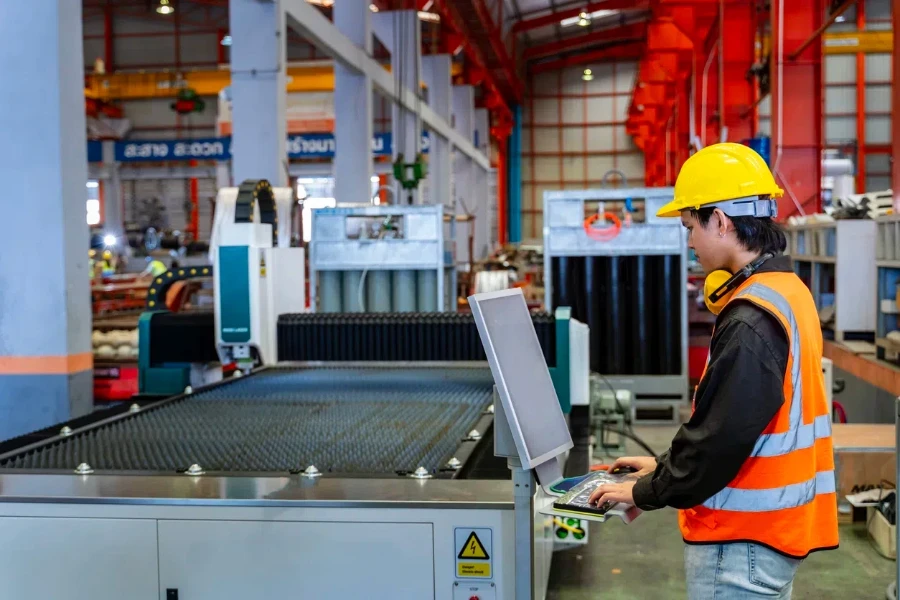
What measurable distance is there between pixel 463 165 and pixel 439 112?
4147 millimetres

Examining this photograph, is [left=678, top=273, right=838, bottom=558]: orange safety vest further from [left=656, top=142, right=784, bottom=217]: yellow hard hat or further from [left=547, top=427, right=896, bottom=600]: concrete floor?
[left=547, top=427, right=896, bottom=600]: concrete floor

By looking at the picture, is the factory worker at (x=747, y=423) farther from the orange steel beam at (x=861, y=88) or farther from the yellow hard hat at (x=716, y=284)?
the orange steel beam at (x=861, y=88)

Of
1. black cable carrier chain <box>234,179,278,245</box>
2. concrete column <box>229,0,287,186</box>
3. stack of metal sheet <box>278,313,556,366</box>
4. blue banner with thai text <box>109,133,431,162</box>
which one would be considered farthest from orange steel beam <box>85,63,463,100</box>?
stack of metal sheet <box>278,313,556,366</box>

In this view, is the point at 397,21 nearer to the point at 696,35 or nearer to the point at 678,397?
the point at 696,35

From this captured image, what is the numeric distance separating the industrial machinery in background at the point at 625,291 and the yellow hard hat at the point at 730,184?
538 centimetres

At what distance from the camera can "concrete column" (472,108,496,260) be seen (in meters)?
21.2

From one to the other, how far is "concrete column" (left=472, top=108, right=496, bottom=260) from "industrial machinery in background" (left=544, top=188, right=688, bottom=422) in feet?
43.9

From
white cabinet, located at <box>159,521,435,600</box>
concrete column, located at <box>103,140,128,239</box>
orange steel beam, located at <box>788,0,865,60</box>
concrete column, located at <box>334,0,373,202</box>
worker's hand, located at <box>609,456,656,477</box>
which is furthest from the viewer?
concrete column, located at <box>103,140,128,239</box>

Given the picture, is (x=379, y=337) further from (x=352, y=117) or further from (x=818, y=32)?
(x=818, y=32)

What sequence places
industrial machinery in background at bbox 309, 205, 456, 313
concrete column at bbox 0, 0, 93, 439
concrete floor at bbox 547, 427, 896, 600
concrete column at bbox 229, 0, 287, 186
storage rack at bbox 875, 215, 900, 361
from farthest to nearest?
industrial machinery in background at bbox 309, 205, 456, 313
concrete column at bbox 229, 0, 287, 186
storage rack at bbox 875, 215, 900, 361
concrete column at bbox 0, 0, 93, 439
concrete floor at bbox 547, 427, 896, 600

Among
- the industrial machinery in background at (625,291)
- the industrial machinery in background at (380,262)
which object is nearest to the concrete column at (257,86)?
the industrial machinery in background at (380,262)

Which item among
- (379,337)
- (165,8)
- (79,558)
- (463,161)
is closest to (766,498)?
(79,558)

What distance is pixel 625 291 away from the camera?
7352 millimetres

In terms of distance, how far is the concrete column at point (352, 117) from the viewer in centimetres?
999
